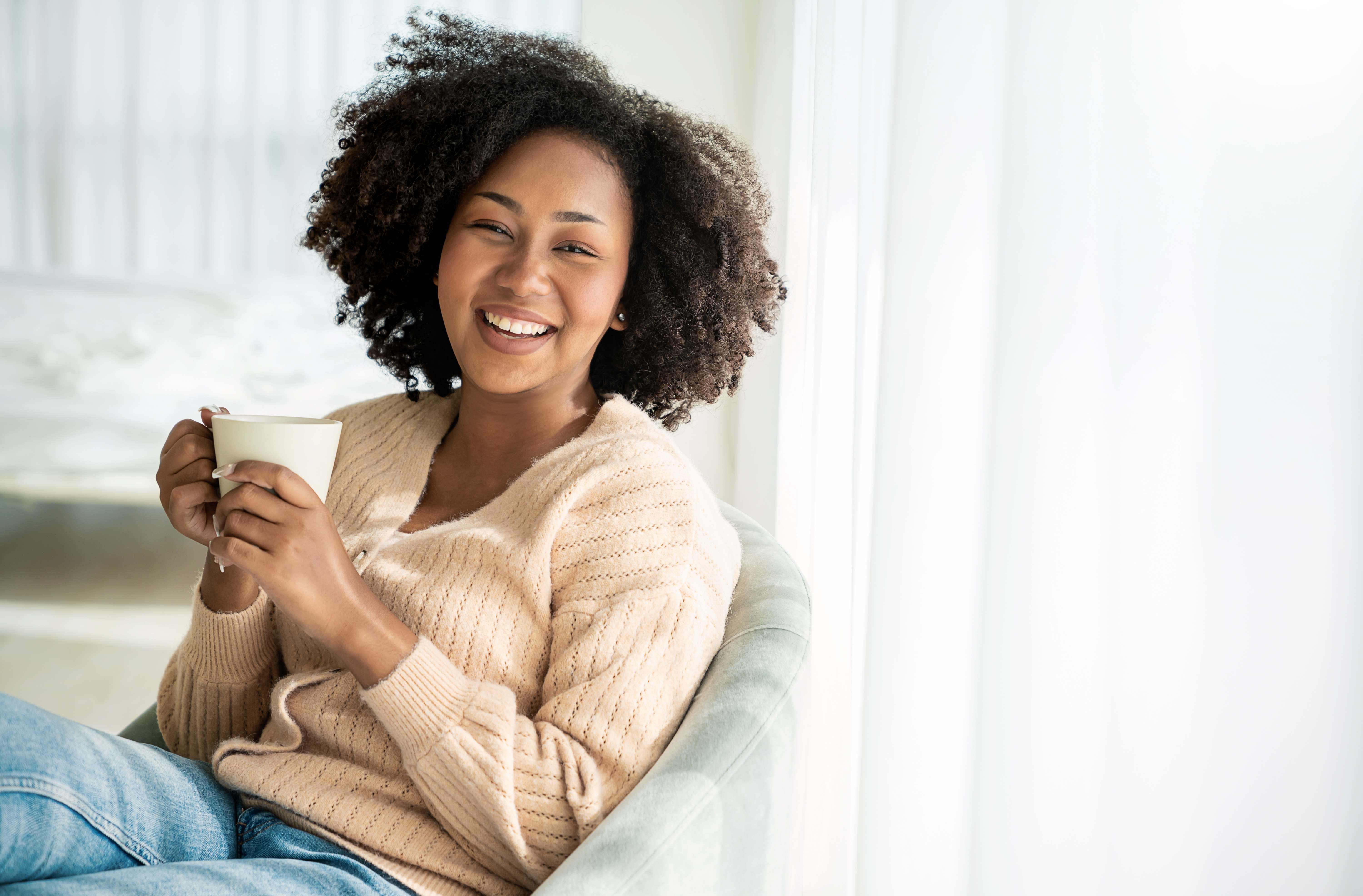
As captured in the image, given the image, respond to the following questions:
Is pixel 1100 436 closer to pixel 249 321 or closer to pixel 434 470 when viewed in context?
pixel 434 470

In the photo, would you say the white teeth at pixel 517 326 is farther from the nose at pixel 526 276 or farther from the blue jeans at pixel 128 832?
the blue jeans at pixel 128 832

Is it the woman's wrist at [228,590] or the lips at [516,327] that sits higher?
the lips at [516,327]

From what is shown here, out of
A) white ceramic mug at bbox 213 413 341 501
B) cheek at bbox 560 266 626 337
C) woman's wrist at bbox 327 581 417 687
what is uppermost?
cheek at bbox 560 266 626 337

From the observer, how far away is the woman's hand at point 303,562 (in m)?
Result: 0.76

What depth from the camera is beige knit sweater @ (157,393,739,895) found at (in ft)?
2.62

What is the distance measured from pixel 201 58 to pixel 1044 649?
3419 mm

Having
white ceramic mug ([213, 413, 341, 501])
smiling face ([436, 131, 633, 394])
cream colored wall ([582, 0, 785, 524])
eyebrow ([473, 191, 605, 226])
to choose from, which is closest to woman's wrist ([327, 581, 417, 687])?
white ceramic mug ([213, 413, 341, 501])

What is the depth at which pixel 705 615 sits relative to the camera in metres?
0.87

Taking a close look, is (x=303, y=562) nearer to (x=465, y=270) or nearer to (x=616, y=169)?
(x=465, y=270)

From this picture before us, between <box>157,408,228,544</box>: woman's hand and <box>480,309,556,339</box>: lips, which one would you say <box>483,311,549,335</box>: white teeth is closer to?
<box>480,309,556,339</box>: lips

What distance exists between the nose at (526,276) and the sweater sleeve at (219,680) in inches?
15.9

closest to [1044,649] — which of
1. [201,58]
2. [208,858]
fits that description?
[208,858]

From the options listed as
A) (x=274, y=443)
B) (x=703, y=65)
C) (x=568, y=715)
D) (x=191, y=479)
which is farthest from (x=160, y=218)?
(x=568, y=715)

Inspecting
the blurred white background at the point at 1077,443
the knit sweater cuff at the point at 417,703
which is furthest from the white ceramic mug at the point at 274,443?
the blurred white background at the point at 1077,443
